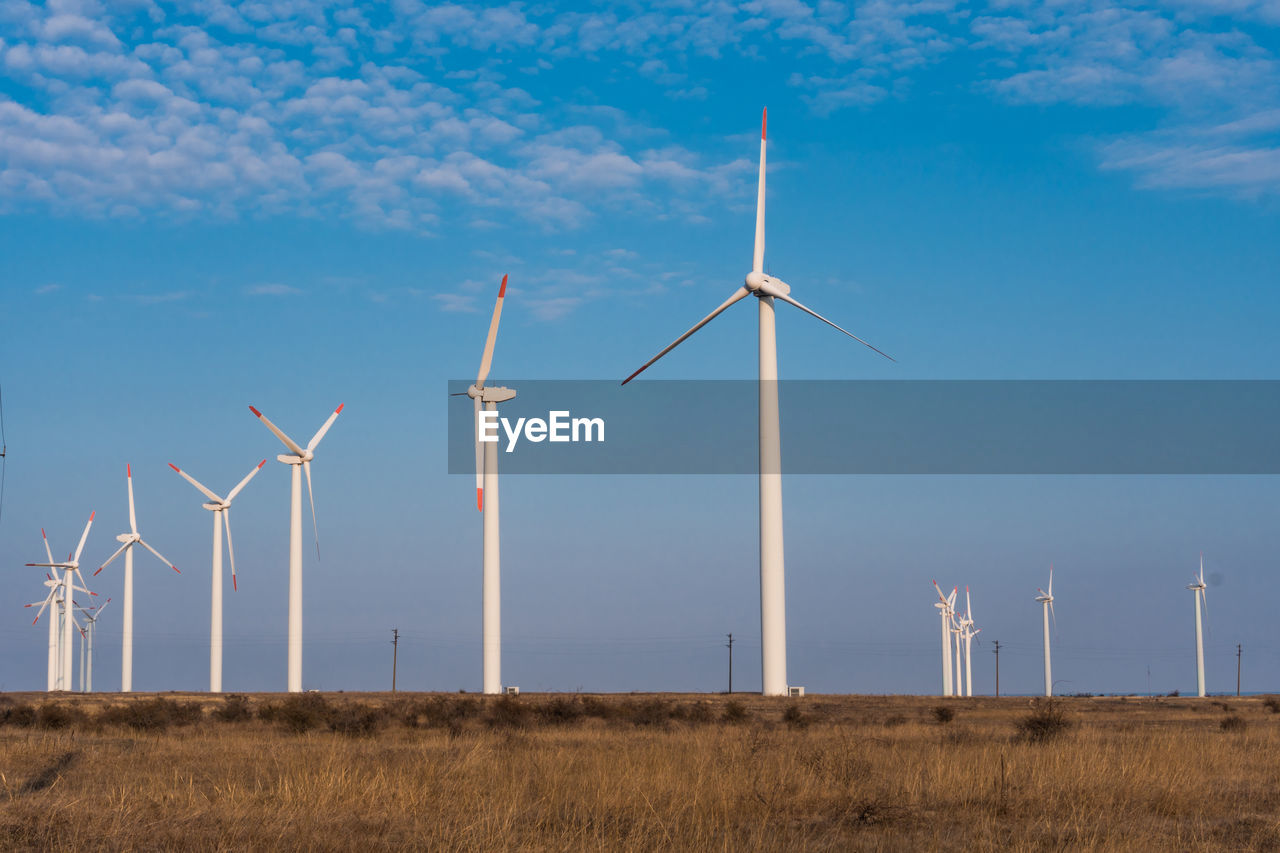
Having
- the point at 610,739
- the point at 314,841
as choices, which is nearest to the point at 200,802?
the point at 314,841

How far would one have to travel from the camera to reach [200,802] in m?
15.7

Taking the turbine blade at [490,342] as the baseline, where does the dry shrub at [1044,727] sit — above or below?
below

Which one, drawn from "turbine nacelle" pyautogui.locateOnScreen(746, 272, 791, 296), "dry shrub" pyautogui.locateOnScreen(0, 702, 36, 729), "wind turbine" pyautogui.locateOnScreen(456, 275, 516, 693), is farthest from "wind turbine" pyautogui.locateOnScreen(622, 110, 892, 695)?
"dry shrub" pyautogui.locateOnScreen(0, 702, 36, 729)

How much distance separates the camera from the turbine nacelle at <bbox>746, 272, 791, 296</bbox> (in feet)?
212

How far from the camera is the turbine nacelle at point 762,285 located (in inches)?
2544

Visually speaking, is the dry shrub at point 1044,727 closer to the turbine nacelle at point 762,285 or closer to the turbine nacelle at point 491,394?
the turbine nacelle at point 762,285

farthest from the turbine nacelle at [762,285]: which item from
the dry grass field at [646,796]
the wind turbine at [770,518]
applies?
the dry grass field at [646,796]

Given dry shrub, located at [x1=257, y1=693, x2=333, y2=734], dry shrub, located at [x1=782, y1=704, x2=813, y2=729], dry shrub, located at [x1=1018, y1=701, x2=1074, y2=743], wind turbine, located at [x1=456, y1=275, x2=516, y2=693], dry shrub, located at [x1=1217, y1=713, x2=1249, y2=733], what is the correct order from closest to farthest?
dry shrub, located at [x1=1018, y1=701, x2=1074, y2=743]
dry shrub, located at [x1=257, y1=693, x2=333, y2=734]
dry shrub, located at [x1=1217, y1=713, x2=1249, y2=733]
dry shrub, located at [x1=782, y1=704, x2=813, y2=729]
wind turbine, located at [x1=456, y1=275, x2=516, y2=693]

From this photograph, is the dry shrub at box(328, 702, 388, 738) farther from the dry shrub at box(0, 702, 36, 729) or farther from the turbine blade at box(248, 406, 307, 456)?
the turbine blade at box(248, 406, 307, 456)

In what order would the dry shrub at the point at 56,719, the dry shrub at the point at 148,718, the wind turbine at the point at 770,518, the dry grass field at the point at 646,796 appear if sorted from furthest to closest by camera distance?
the wind turbine at the point at 770,518 → the dry shrub at the point at 148,718 → the dry shrub at the point at 56,719 → the dry grass field at the point at 646,796

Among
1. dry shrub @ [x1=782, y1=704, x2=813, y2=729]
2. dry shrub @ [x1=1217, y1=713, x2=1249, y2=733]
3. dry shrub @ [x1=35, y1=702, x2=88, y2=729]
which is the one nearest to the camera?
dry shrub @ [x1=1217, y1=713, x2=1249, y2=733]

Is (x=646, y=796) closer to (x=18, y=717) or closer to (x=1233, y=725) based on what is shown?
(x=1233, y=725)

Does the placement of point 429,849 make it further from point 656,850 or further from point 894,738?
point 894,738

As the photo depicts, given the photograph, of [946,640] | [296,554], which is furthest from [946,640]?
[296,554]
